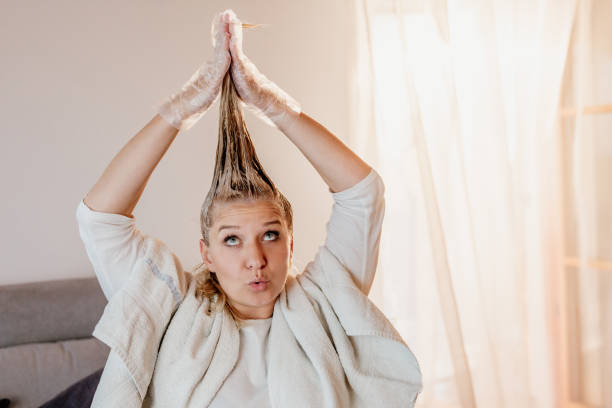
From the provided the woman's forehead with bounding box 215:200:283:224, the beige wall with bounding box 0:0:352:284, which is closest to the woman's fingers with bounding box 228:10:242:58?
the woman's forehead with bounding box 215:200:283:224

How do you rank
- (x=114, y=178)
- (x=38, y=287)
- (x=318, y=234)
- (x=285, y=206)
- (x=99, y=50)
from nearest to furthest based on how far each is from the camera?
(x=114, y=178), (x=285, y=206), (x=38, y=287), (x=99, y=50), (x=318, y=234)

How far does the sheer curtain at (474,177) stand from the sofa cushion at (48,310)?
3.27 feet

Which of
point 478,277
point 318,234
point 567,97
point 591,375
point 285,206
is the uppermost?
point 567,97

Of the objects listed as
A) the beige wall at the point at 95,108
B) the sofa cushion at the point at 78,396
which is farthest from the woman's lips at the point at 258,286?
the beige wall at the point at 95,108

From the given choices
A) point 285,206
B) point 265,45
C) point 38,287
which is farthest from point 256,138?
point 285,206

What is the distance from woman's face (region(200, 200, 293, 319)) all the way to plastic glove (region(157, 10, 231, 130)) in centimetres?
19

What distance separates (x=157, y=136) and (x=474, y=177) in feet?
4.46

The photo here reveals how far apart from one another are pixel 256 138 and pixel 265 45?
33cm

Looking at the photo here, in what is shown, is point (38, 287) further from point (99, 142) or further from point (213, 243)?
point (213, 243)

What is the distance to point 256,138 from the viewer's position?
2225mm

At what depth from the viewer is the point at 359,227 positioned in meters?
1.25

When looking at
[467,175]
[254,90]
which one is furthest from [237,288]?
[467,175]

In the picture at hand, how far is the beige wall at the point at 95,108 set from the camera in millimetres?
1837

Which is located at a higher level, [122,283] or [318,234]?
[122,283]
